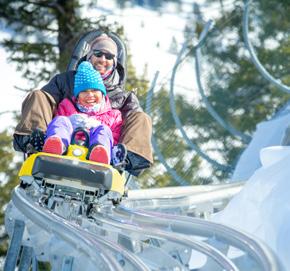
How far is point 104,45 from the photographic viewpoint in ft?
20.6

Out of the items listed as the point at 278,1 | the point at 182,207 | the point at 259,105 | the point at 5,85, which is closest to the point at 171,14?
the point at 5,85

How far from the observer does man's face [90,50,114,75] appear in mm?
6164

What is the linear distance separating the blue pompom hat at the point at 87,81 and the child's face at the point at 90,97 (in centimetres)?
2

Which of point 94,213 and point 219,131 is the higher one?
Answer: point 219,131

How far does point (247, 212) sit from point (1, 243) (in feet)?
41.9

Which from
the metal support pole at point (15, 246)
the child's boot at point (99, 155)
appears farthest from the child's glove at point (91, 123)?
the metal support pole at point (15, 246)

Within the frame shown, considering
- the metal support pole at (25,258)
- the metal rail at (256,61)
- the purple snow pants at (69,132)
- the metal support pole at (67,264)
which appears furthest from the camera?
the metal rail at (256,61)

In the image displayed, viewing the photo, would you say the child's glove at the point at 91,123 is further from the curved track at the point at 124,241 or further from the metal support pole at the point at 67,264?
the metal support pole at the point at 67,264

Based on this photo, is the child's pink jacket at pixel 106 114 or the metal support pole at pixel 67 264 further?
the child's pink jacket at pixel 106 114

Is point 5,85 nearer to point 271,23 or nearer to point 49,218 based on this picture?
point 271,23

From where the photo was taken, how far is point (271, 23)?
29.4 feet

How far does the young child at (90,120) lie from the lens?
520 centimetres

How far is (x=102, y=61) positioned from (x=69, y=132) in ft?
3.10

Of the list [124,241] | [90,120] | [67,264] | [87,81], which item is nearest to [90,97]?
[87,81]
